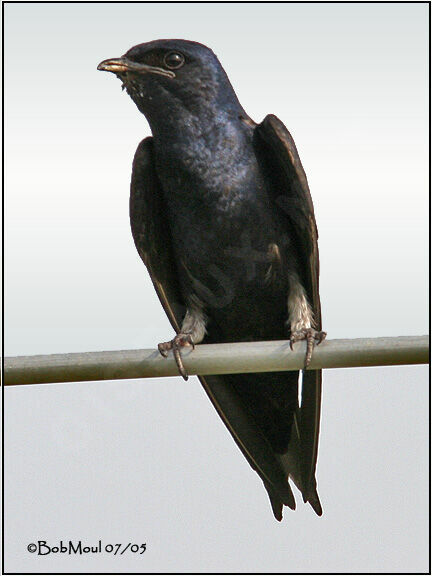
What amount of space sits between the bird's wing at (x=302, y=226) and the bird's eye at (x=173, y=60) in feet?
1.27

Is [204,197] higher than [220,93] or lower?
lower

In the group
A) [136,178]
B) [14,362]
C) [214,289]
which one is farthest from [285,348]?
[136,178]

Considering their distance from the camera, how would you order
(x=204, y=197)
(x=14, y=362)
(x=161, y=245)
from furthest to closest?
(x=161, y=245) < (x=204, y=197) < (x=14, y=362)

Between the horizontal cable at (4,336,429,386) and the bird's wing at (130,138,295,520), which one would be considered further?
the bird's wing at (130,138,295,520)

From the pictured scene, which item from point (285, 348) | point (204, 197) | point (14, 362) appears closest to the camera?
point (14, 362)

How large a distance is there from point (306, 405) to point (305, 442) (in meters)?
Result: 0.16

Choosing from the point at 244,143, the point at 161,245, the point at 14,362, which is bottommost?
the point at 14,362

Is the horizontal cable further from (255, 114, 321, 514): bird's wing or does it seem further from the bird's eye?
the bird's eye

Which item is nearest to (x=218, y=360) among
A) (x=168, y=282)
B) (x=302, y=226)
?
(x=302, y=226)

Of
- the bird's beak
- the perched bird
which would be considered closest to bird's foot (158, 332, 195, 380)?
the perched bird

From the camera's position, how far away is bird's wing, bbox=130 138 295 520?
4.02 meters

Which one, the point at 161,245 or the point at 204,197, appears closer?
the point at 204,197

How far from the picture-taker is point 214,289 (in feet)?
13.2

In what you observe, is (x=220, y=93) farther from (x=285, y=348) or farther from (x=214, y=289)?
(x=285, y=348)
